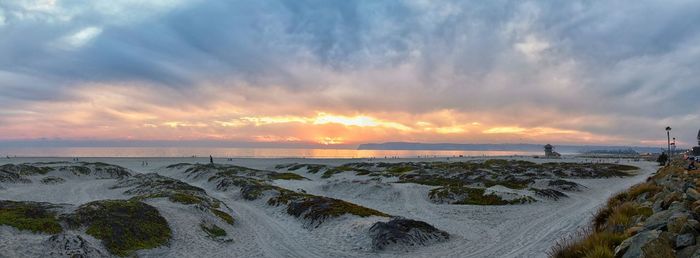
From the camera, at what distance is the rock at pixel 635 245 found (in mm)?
10219

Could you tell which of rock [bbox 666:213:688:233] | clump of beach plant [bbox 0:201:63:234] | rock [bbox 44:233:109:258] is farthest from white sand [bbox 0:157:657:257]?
rock [bbox 666:213:688:233]

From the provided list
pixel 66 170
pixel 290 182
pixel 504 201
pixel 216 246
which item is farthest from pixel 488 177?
pixel 66 170

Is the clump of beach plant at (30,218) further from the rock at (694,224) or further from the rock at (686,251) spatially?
the rock at (694,224)

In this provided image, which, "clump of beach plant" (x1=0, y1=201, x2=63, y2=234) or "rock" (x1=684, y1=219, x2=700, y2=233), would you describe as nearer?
"rock" (x1=684, y1=219, x2=700, y2=233)

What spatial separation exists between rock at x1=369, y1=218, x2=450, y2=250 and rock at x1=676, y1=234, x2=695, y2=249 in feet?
44.2

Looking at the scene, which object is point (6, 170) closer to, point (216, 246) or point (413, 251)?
point (216, 246)

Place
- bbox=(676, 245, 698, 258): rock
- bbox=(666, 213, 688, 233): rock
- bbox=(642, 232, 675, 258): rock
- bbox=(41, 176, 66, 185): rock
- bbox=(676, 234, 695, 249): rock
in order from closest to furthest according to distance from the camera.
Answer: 1. bbox=(676, 245, 698, 258): rock
2. bbox=(642, 232, 675, 258): rock
3. bbox=(676, 234, 695, 249): rock
4. bbox=(666, 213, 688, 233): rock
5. bbox=(41, 176, 66, 185): rock

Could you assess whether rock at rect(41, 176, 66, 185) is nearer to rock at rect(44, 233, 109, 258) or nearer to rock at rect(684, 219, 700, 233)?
rock at rect(44, 233, 109, 258)

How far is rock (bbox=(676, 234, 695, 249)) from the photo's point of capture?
9703 millimetres

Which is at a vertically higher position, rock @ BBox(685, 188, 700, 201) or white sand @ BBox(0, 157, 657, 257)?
rock @ BBox(685, 188, 700, 201)

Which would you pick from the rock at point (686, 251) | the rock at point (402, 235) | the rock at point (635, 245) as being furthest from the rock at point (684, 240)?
the rock at point (402, 235)

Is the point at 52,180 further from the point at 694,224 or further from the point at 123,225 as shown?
the point at 694,224

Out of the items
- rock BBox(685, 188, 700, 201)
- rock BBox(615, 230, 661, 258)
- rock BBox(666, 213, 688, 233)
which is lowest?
rock BBox(615, 230, 661, 258)

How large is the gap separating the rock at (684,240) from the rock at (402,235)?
13477 mm
